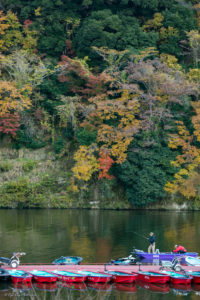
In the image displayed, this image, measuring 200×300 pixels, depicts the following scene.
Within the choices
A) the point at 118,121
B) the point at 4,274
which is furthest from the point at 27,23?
A: the point at 4,274

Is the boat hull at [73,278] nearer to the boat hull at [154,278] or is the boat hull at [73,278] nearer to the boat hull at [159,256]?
the boat hull at [154,278]

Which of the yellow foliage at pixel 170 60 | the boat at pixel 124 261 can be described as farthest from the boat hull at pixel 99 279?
the yellow foliage at pixel 170 60

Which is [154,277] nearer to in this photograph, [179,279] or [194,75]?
[179,279]

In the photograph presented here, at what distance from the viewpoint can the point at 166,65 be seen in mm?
50656

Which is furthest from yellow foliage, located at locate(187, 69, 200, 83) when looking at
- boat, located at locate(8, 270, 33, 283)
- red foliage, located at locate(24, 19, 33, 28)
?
boat, located at locate(8, 270, 33, 283)

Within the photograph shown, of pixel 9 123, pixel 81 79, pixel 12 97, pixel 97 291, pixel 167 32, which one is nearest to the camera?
pixel 97 291

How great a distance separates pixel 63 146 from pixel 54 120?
188 inches

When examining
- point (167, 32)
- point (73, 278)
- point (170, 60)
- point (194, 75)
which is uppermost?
point (167, 32)

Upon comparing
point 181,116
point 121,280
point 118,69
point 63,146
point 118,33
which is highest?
point 118,33

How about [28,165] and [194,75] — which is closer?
[28,165]

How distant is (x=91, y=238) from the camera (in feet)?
114

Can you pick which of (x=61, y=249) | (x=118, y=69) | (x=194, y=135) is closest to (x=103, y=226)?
(x=61, y=249)

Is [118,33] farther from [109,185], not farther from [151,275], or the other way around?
[151,275]

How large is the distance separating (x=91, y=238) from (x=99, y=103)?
17.9m
